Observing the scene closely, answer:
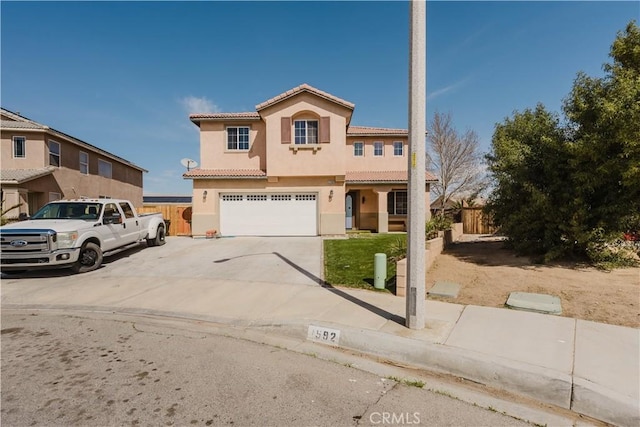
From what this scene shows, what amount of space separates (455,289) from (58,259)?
32.9 ft

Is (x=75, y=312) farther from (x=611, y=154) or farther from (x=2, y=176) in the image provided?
(x=2, y=176)

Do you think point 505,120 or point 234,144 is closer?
point 505,120

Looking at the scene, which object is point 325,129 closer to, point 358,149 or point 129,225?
point 358,149

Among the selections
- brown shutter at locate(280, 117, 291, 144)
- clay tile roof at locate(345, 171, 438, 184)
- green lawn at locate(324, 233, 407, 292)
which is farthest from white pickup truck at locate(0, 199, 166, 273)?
clay tile roof at locate(345, 171, 438, 184)

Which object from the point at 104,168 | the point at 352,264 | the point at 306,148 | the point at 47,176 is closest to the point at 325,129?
the point at 306,148

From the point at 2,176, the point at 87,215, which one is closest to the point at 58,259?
the point at 87,215

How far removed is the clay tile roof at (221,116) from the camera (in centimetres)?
1698

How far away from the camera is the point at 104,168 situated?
24.7m

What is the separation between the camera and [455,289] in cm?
673

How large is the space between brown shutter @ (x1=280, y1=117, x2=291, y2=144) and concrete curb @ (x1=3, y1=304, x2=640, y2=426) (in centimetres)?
1216

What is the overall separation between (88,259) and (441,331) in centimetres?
984

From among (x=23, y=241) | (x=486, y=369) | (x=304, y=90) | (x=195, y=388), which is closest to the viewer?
(x=195, y=388)

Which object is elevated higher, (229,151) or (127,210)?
(229,151)

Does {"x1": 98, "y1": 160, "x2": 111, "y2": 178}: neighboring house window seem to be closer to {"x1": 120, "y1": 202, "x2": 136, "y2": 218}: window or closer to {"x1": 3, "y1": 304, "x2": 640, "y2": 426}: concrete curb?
{"x1": 120, "y1": 202, "x2": 136, "y2": 218}: window
